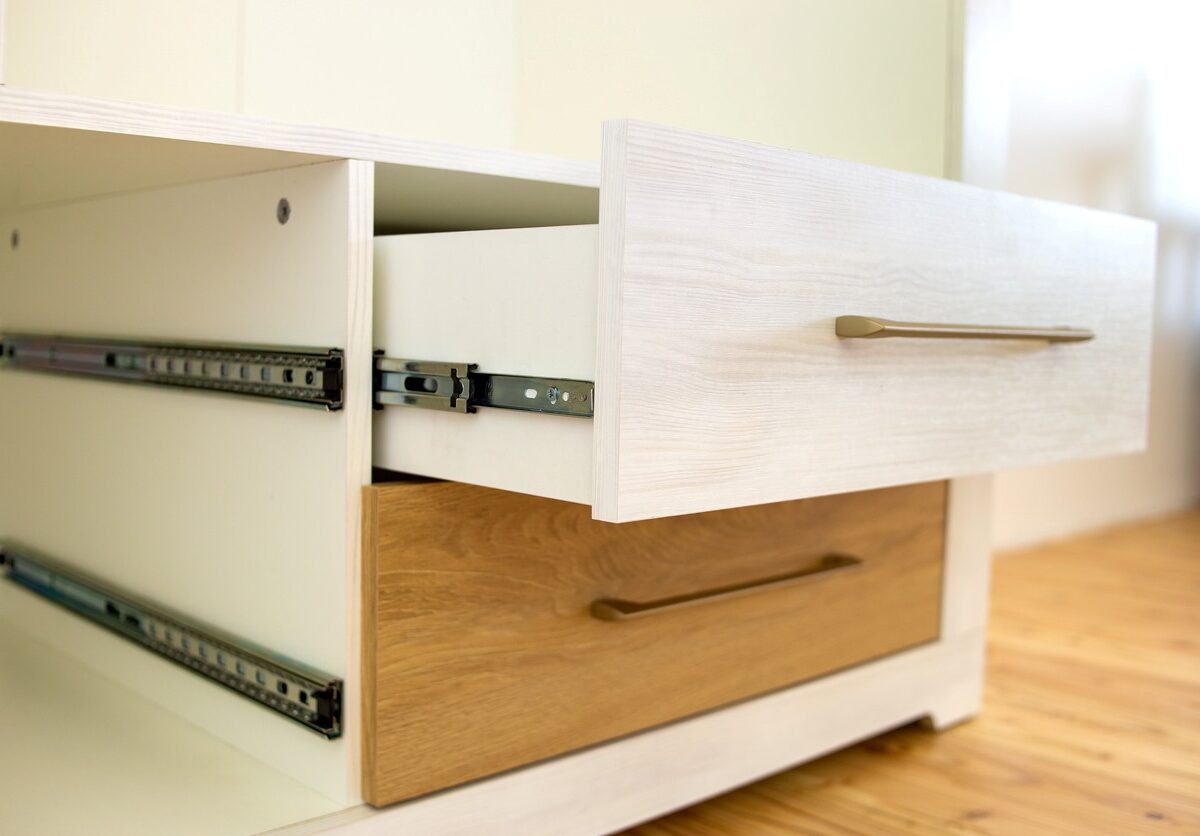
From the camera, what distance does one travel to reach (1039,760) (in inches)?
44.7

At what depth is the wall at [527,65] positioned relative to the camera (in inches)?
32.2

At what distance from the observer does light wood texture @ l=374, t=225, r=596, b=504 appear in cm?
62

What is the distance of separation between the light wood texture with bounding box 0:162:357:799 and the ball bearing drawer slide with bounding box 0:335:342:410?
0.4 inches

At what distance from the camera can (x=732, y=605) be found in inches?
37.2

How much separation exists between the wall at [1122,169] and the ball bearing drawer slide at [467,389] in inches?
69.2

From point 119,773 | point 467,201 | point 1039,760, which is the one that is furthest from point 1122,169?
point 119,773

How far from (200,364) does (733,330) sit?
42 cm

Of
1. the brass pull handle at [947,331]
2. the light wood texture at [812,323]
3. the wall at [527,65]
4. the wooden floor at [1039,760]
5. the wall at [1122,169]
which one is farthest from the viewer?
the wall at [1122,169]

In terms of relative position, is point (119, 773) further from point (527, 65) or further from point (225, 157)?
point (527, 65)

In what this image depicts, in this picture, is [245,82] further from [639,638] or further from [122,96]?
[639,638]

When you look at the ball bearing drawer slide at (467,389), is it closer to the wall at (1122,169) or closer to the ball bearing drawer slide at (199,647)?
the ball bearing drawer slide at (199,647)

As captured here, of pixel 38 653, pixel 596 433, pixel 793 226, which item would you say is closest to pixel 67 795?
pixel 38 653

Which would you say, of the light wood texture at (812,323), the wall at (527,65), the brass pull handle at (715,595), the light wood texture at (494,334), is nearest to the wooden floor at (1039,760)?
the brass pull handle at (715,595)

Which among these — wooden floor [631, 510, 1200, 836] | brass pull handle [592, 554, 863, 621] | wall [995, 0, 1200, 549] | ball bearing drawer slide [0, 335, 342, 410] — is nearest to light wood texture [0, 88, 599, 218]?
ball bearing drawer slide [0, 335, 342, 410]
